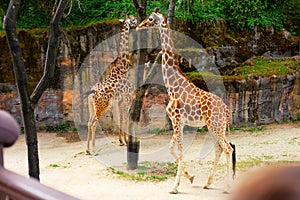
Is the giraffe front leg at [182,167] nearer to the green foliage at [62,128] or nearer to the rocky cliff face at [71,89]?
the rocky cliff face at [71,89]

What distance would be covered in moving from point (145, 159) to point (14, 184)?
20.5 feet

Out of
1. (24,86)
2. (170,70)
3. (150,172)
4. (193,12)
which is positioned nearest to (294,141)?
(150,172)

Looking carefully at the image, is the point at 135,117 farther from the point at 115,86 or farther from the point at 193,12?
the point at 193,12

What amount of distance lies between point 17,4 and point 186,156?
4.02 m

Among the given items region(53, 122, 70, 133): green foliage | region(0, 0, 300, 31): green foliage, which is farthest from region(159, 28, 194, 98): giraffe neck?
region(0, 0, 300, 31): green foliage

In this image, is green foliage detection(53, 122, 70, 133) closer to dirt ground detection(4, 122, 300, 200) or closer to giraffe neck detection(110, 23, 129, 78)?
dirt ground detection(4, 122, 300, 200)

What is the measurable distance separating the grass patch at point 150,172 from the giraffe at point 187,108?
48cm

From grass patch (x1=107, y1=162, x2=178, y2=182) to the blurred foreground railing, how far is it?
5.08m

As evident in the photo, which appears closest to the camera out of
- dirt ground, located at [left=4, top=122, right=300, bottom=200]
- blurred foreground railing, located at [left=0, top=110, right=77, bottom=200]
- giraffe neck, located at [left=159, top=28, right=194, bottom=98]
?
blurred foreground railing, located at [left=0, top=110, right=77, bottom=200]

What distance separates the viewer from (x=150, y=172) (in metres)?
6.67

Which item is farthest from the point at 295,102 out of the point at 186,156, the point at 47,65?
the point at 47,65

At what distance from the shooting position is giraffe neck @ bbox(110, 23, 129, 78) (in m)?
7.96

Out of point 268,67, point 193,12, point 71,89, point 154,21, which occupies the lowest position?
point 71,89

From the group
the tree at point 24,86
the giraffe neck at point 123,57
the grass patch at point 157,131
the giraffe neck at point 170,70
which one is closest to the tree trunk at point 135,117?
the giraffe neck at point 170,70
